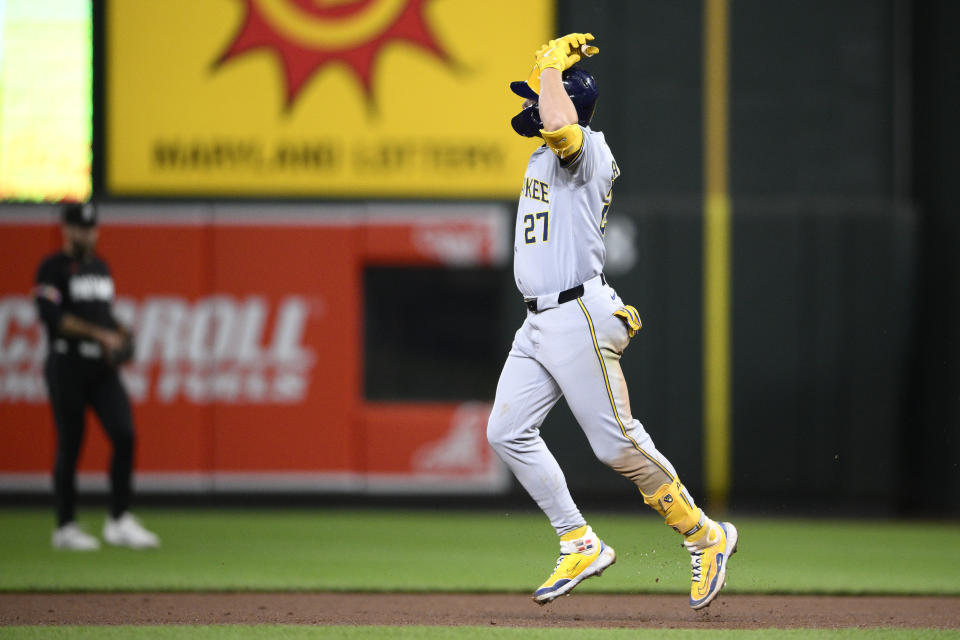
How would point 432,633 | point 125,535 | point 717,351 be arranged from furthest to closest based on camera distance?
point 717,351 < point 125,535 < point 432,633

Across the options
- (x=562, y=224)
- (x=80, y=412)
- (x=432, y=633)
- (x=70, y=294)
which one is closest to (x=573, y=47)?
(x=562, y=224)

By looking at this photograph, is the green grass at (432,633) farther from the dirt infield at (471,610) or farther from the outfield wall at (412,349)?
the outfield wall at (412,349)

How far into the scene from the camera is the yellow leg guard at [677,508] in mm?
5391

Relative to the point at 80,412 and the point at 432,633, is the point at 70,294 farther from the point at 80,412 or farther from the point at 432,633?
the point at 432,633

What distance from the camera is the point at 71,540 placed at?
26.5 feet

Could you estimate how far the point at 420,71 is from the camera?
37.1ft

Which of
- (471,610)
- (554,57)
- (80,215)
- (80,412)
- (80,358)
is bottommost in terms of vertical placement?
(471,610)

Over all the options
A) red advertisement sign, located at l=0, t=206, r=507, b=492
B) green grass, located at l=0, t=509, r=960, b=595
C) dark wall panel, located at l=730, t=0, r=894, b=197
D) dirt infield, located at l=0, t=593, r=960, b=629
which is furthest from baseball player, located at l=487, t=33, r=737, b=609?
dark wall panel, located at l=730, t=0, r=894, b=197

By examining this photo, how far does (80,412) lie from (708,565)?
407cm

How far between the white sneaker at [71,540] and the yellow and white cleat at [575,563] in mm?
3586

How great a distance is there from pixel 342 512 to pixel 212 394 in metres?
1.31

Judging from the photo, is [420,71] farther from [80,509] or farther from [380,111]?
[80,509]

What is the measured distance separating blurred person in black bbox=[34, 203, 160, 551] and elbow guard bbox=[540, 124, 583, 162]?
3.65 metres

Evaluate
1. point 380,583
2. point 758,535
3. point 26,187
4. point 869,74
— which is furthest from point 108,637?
point 869,74
